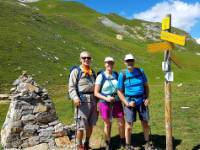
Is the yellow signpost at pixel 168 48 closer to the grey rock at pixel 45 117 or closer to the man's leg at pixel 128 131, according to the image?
the man's leg at pixel 128 131

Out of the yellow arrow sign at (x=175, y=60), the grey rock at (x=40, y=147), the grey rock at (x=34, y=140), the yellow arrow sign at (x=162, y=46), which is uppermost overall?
the yellow arrow sign at (x=162, y=46)

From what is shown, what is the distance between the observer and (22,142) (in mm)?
15258

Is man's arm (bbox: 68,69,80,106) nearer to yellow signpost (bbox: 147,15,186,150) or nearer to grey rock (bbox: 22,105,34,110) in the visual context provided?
yellow signpost (bbox: 147,15,186,150)

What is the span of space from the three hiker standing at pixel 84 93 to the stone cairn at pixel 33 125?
7.15ft

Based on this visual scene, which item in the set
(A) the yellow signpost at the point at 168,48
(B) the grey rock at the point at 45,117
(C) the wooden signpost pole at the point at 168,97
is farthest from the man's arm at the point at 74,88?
(B) the grey rock at the point at 45,117

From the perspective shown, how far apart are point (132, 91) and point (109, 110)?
103 cm

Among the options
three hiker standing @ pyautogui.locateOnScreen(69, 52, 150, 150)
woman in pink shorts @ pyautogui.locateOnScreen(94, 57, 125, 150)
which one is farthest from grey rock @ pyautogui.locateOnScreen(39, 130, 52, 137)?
woman in pink shorts @ pyautogui.locateOnScreen(94, 57, 125, 150)

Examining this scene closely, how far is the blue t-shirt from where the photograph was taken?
41.5ft

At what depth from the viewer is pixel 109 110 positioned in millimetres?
13125

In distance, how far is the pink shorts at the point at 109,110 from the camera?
1308 cm

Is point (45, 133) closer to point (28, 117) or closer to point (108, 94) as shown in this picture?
point (28, 117)

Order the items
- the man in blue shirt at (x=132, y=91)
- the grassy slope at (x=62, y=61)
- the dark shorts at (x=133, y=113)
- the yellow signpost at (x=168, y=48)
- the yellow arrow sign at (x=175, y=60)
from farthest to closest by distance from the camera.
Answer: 1. the grassy slope at (x=62, y=61)
2. the dark shorts at (x=133, y=113)
3. the man in blue shirt at (x=132, y=91)
4. the yellow arrow sign at (x=175, y=60)
5. the yellow signpost at (x=168, y=48)

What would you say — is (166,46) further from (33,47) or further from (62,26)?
(62,26)

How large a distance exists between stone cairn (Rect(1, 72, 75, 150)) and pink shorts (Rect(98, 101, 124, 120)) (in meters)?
2.67
